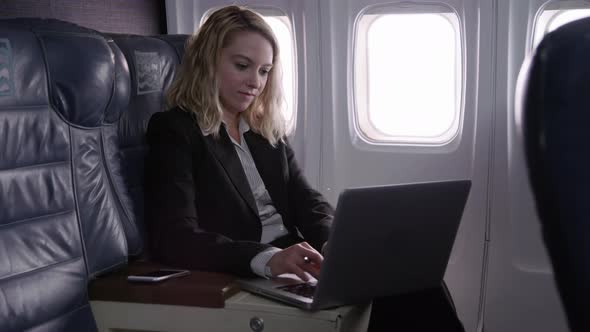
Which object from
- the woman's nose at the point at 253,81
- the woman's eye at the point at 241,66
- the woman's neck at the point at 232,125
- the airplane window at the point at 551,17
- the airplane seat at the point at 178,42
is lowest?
the woman's neck at the point at 232,125

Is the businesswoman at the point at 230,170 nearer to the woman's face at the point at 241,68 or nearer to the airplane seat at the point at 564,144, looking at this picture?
the woman's face at the point at 241,68

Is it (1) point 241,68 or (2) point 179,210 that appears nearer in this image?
(2) point 179,210

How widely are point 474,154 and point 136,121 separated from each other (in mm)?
1381

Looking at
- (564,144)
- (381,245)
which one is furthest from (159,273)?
(564,144)

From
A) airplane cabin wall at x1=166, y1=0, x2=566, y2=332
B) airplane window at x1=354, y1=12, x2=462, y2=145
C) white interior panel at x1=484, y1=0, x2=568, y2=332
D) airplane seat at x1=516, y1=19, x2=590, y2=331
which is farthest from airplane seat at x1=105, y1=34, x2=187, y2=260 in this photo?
airplane seat at x1=516, y1=19, x2=590, y2=331

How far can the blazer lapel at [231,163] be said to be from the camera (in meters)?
2.22

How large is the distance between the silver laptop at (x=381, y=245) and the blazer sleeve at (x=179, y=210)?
0.13 metres

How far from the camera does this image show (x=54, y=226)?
6.15 feet

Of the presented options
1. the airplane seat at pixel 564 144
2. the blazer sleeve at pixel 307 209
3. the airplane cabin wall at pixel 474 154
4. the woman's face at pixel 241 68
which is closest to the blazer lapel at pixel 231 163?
the woman's face at pixel 241 68

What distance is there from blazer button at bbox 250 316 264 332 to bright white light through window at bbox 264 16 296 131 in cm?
162

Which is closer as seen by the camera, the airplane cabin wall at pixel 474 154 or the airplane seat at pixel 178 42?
the airplane seat at pixel 178 42

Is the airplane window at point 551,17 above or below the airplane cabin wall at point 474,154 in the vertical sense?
above

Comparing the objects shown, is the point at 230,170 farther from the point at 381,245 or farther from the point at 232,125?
the point at 381,245

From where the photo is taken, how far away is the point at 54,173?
190cm
